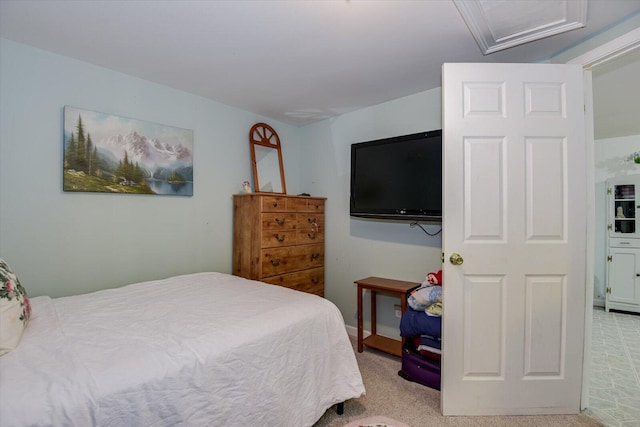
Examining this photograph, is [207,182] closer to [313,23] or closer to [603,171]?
[313,23]

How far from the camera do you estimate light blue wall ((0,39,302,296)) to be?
1.97 metres

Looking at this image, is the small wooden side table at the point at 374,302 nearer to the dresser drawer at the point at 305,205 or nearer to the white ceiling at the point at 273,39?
the dresser drawer at the point at 305,205

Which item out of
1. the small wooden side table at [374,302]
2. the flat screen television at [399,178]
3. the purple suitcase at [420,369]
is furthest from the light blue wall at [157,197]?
the purple suitcase at [420,369]

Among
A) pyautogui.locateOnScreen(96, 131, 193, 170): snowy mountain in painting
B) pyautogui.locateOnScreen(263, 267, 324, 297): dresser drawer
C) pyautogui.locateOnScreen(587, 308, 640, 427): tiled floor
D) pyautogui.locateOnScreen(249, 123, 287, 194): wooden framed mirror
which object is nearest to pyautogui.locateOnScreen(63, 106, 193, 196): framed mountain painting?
pyautogui.locateOnScreen(96, 131, 193, 170): snowy mountain in painting

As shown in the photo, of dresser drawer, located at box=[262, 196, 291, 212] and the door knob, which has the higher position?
dresser drawer, located at box=[262, 196, 291, 212]

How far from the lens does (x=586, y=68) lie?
1.85m

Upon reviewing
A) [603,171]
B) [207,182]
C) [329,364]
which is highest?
[603,171]

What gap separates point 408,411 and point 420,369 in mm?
385

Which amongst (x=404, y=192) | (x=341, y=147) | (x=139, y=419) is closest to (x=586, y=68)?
(x=404, y=192)

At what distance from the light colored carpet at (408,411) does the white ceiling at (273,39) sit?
234cm

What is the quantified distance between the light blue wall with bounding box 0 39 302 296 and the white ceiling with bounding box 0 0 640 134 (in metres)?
0.18

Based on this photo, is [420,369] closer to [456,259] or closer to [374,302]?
[374,302]

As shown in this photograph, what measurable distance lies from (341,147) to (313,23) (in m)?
1.68

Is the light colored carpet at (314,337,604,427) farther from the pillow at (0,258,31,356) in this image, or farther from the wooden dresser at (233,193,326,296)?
the pillow at (0,258,31,356)
